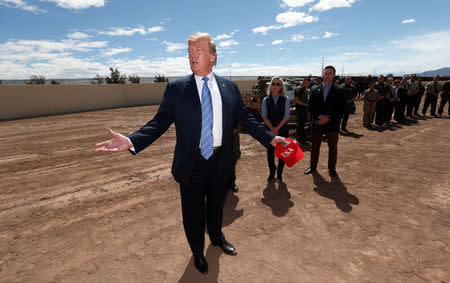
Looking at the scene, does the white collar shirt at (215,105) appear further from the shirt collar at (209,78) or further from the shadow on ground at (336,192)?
the shadow on ground at (336,192)

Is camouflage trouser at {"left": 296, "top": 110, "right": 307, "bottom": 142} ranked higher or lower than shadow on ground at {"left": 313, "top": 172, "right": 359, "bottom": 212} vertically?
higher

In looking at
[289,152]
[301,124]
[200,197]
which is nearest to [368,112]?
[301,124]

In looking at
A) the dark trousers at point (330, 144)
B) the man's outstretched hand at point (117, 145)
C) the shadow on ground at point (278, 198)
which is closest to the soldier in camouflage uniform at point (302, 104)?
the dark trousers at point (330, 144)

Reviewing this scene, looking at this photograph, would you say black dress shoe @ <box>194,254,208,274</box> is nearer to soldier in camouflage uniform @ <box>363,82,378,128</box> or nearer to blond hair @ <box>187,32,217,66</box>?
blond hair @ <box>187,32,217,66</box>

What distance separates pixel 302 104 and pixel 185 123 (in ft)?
17.4

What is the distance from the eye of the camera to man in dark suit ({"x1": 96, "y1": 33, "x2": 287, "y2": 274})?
1.88 meters

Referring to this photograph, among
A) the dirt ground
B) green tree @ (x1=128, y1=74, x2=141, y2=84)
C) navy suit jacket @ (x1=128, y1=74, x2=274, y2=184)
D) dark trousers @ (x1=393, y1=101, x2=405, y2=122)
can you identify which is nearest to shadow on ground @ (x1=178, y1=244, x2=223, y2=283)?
the dirt ground

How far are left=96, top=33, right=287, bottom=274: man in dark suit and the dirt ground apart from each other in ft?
2.56

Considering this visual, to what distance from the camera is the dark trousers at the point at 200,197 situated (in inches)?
79.7

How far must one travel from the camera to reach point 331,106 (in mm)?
4289

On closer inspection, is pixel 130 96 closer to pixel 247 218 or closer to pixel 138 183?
pixel 138 183

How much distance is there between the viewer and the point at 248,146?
6.84 m

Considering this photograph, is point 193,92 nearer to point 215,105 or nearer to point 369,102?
point 215,105

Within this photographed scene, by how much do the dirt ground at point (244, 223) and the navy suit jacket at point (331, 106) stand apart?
1075 mm
